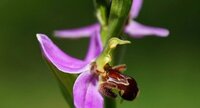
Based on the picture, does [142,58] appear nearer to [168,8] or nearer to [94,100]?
[168,8]

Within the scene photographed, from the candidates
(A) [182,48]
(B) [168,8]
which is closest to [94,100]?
(A) [182,48]

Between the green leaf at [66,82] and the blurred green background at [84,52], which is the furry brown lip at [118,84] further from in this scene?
the blurred green background at [84,52]

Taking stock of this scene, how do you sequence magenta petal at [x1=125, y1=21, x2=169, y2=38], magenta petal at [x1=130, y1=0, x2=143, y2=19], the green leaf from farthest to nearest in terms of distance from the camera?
magenta petal at [x1=130, y1=0, x2=143, y2=19] → magenta petal at [x1=125, y1=21, x2=169, y2=38] → the green leaf

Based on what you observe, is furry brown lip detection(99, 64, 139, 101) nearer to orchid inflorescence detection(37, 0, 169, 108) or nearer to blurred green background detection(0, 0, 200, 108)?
orchid inflorescence detection(37, 0, 169, 108)

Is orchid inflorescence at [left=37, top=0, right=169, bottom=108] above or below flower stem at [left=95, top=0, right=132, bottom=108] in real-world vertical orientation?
below

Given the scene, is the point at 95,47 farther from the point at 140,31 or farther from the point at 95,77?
the point at 140,31

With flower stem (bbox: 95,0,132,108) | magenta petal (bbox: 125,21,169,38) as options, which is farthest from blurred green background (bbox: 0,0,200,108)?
flower stem (bbox: 95,0,132,108)

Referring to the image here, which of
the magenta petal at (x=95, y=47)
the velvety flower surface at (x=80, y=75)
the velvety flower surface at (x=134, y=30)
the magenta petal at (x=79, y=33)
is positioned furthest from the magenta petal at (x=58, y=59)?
the magenta petal at (x=79, y=33)
